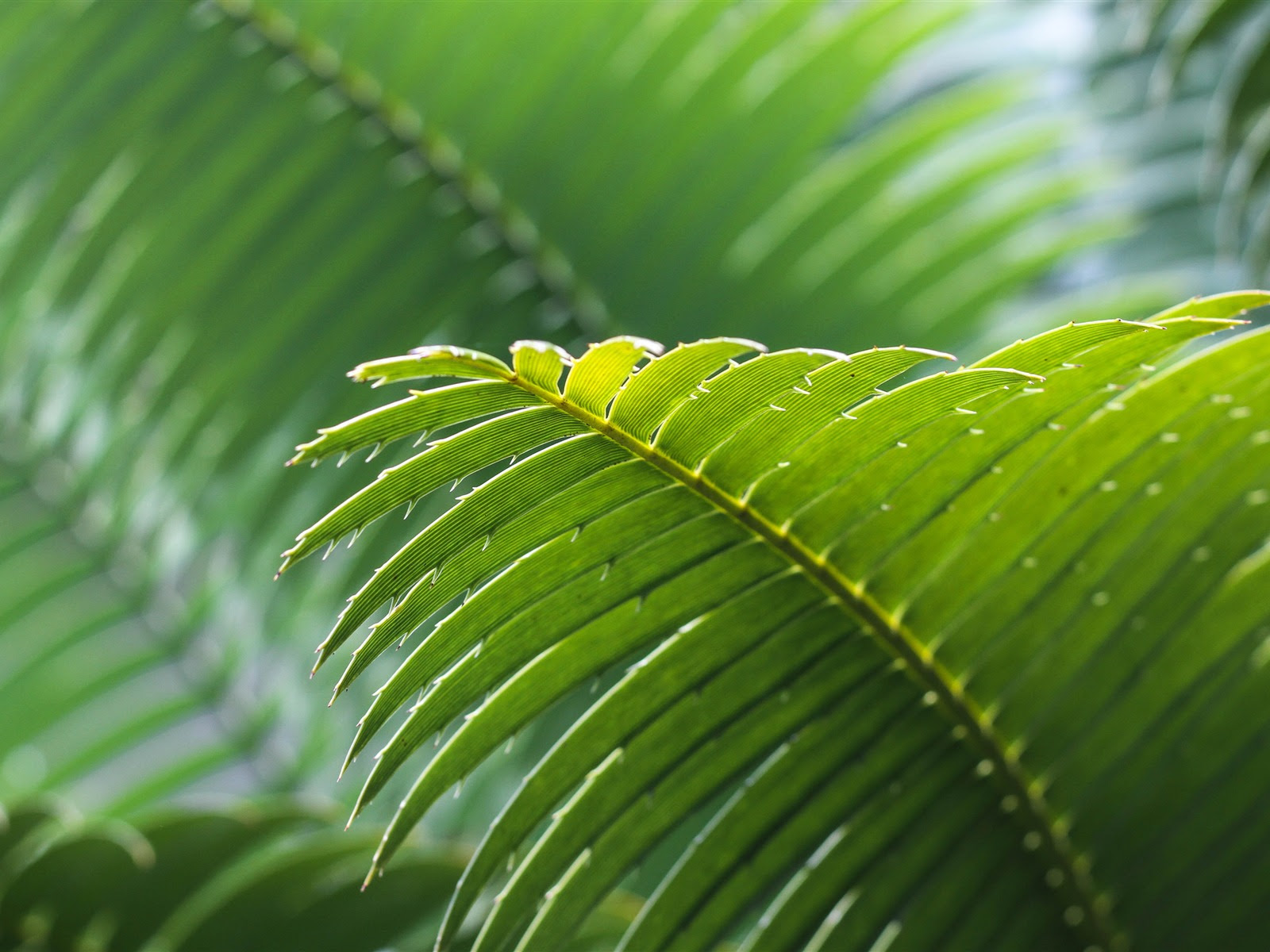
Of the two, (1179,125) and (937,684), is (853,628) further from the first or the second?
(1179,125)

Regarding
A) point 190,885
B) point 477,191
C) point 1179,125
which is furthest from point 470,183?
point 1179,125

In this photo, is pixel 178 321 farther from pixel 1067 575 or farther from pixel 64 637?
pixel 1067 575

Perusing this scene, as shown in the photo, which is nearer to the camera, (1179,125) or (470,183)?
(470,183)

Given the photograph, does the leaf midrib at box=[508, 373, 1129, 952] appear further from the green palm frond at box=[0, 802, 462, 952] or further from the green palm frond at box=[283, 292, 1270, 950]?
the green palm frond at box=[0, 802, 462, 952]

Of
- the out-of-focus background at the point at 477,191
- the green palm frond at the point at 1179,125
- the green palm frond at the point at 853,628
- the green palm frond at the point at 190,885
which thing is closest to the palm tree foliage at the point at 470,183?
the out-of-focus background at the point at 477,191

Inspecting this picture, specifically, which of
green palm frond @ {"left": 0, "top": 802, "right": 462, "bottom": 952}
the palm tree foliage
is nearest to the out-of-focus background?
the palm tree foliage

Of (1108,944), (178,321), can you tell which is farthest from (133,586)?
(1108,944)

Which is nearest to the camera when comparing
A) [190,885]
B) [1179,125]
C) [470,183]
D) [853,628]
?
[853,628]
